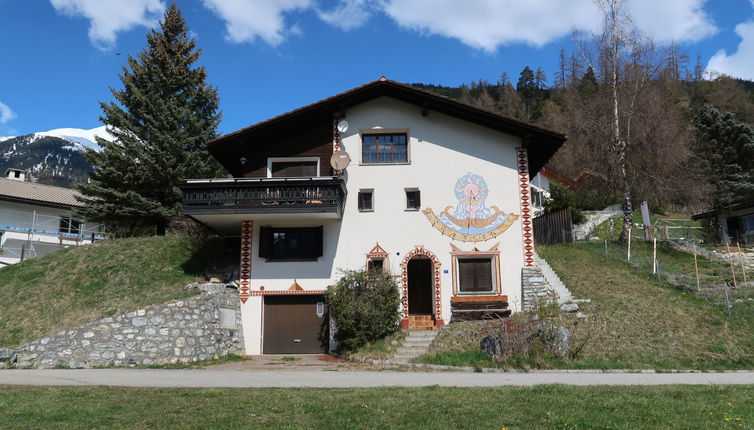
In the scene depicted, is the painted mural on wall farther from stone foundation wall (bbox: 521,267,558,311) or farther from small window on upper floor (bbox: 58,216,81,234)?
small window on upper floor (bbox: 58,216,81,234)

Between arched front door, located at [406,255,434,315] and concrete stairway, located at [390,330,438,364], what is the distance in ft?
8.08

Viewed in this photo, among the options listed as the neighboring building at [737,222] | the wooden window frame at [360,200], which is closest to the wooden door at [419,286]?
the wooden window frame at [360,200]

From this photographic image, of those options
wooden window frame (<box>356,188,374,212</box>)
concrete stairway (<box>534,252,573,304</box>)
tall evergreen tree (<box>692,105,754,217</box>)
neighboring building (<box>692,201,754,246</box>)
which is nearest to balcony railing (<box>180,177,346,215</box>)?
wooden window frame (<box>356,188,374,212</box>)

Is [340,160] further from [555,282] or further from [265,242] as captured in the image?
[555,282]

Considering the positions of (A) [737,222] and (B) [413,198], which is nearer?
(B) [413,198]

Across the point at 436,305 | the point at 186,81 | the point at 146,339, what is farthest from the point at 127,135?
the point at 436,305

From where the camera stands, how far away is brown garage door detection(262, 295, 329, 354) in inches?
782

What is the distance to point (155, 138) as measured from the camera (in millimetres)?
29484

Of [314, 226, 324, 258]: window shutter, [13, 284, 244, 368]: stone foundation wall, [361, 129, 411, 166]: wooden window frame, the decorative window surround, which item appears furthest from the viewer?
[361, 129, 411, 166]: wooden window frame

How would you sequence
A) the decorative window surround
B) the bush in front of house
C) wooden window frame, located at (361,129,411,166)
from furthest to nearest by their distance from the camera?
wooden window frame, located at (361,129,411,166) → the decorative window surround → the bush in front of house

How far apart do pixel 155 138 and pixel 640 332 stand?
2657 cm

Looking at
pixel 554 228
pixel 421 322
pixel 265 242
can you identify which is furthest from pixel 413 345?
pixel 554 228

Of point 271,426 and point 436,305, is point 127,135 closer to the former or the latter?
point 436,305

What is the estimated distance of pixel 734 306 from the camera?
1703cm
